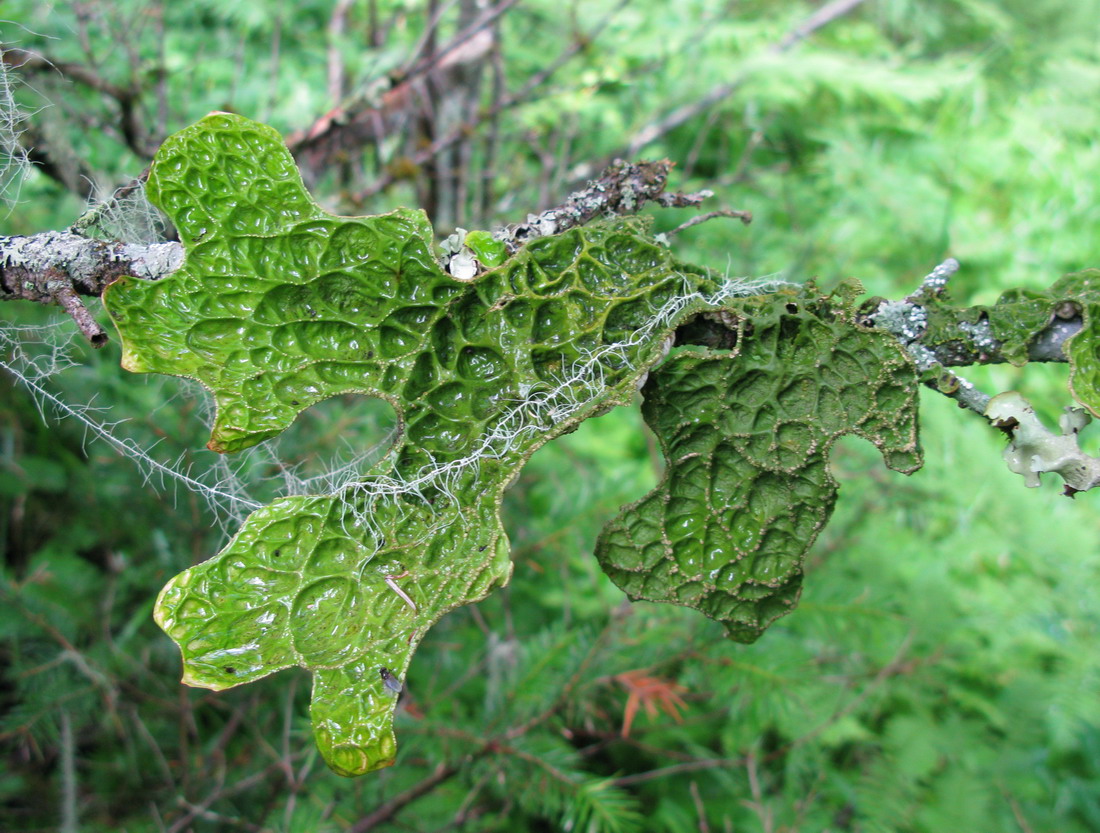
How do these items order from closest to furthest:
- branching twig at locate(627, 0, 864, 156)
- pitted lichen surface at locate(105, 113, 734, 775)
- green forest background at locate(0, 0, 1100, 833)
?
pitted lichen surface at locate(105, 113, 734, 775), green forest background at locate(0, 0, 1100, 833), branching twig at locate(627, 0, 864, 156)

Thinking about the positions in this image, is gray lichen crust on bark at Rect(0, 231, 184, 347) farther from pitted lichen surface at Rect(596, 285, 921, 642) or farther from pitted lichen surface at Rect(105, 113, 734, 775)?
pitted lichen surface at Rect(596, 285, 921, 642)

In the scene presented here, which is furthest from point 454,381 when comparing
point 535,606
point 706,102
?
point 706,102

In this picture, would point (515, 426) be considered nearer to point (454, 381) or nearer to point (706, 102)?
point (454, 381)

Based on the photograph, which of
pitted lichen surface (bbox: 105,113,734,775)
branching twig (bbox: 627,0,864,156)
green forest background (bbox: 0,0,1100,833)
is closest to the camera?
pitted lichen surface (bbox: 105,113,734,775)

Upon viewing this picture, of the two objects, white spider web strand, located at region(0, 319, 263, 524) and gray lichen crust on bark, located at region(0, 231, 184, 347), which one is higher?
gray lichen crust on bark, located at region(0, 231, 184, 347)

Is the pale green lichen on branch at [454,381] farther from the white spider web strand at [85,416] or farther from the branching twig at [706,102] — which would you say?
the branching twig at [706,102]

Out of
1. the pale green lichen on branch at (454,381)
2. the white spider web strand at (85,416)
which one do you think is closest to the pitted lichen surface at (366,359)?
the pale green lichen on branch at (454,381)

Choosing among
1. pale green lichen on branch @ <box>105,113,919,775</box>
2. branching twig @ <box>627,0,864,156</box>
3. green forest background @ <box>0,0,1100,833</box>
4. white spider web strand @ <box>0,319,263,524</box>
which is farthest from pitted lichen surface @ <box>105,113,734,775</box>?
branching twig @ <box>627,0,864,156</box>

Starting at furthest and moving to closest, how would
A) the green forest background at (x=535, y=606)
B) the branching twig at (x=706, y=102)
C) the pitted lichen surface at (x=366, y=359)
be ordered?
the branching twig at (x=706, y=102) → the green forest background at (x=535, y=606) → the pitted lichen surface at (x=366, y=359)

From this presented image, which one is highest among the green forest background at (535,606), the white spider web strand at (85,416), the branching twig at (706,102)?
the white spider web strand at (85,416)
